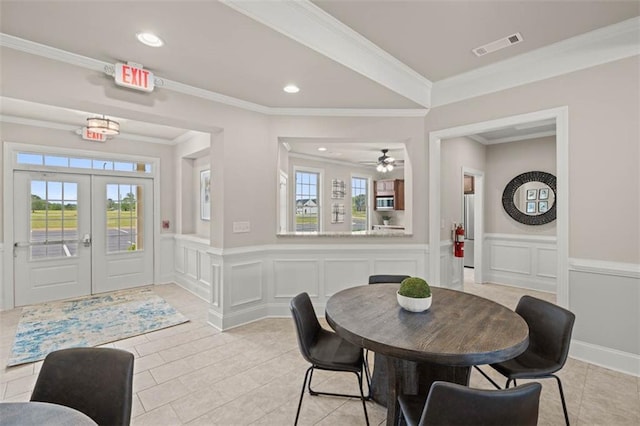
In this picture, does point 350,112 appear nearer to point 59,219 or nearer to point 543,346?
point 543,346

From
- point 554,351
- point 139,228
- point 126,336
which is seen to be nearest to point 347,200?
point 139,228

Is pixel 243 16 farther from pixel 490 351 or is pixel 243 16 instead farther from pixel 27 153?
pixel 27 153

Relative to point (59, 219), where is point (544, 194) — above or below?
above

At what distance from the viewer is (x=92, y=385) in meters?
1.32

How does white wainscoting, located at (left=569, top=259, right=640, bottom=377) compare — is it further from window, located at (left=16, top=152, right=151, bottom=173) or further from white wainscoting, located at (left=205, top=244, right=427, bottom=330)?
window, located at (left=16, top=152, right=151, bottom=173)

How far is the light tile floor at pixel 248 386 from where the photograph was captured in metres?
2.05

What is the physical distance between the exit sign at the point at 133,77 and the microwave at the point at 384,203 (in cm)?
658

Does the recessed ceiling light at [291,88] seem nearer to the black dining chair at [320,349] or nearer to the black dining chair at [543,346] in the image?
the black dining chair at [320,349]

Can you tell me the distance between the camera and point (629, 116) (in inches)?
101

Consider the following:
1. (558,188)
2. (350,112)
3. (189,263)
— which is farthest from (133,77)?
(558,188)

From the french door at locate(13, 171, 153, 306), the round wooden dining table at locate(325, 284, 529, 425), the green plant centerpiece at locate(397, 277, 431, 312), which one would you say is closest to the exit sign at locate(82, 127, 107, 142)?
the french door at locate(13, 171, 153, 306)

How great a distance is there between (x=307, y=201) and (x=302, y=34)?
4921 millimetres

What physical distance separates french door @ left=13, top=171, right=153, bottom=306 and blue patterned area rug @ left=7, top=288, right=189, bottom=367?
34cm

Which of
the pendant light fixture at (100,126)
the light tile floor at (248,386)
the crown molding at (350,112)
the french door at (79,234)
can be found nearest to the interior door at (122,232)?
the french door at (79,234)
